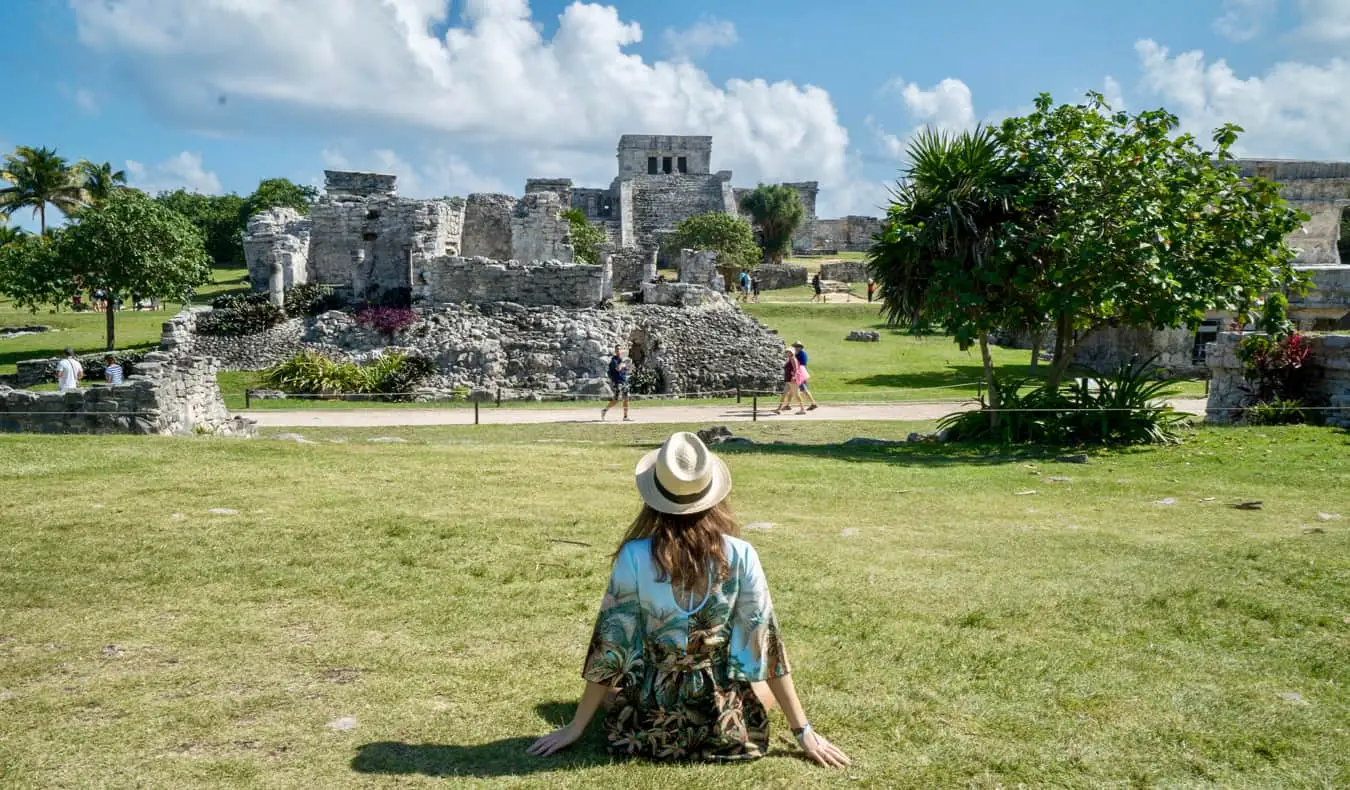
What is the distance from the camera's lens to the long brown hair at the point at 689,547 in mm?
3828

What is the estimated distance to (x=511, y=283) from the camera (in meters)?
24.0

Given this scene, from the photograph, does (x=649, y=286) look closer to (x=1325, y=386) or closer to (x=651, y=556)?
(x=1325, y=386)

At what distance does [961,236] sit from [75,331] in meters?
29.0

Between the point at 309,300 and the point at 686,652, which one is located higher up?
the point at 309,300

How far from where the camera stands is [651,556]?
388 centimetres

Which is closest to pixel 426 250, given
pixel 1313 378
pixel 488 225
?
pixel 488 225

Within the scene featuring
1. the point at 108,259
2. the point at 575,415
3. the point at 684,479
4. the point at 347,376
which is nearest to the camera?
the point at 684,479

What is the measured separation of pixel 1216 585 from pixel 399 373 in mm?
17977

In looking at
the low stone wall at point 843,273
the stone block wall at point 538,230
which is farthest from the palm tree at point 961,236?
the low stone wall at point 843,273

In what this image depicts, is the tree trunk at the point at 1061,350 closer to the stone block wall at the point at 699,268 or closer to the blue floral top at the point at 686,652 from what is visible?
the blue floral top at the point at 686,652

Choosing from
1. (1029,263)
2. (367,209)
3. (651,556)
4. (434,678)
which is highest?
(367,209)

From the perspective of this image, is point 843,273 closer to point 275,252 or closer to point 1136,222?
point 275,252

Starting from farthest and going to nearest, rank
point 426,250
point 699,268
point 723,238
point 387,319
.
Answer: point 723,238 → point 699,268 → point 426,250 → point 387,319

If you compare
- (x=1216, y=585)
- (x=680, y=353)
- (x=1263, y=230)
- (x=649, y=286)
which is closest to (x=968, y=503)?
(x=1216, y=585)
